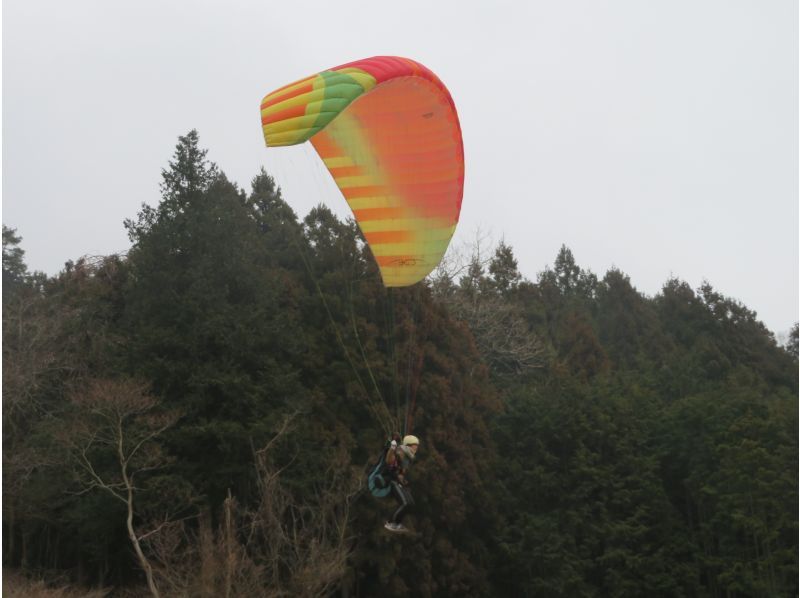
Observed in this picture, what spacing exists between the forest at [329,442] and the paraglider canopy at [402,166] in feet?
20.8

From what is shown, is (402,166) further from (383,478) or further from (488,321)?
(488,321)

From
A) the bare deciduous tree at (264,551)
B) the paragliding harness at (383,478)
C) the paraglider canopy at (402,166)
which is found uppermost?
the paraglider canopy at (402,166)

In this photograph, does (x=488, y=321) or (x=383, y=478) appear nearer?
(x=383, y=478)

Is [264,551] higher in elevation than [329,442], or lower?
lower

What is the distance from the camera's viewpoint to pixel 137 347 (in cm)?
1834

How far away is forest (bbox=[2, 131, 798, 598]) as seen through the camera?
17.4m

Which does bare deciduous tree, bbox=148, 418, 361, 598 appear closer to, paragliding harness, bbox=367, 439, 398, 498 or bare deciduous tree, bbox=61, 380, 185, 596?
bare deciduous tree, bbox=61, 380, 185, 596

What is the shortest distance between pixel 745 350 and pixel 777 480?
17.7 m

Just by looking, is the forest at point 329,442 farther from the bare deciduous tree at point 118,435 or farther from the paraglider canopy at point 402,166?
the paraglider canopy at point 402,166

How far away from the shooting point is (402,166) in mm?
10109

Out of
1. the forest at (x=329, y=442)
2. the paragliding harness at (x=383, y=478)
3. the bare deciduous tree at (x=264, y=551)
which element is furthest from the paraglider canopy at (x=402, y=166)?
the forest at (x=329, y=442)

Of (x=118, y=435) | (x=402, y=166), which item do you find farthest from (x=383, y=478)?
(x=118, y=435)

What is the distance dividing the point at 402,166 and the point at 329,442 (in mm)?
10817

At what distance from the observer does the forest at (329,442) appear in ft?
57.2
